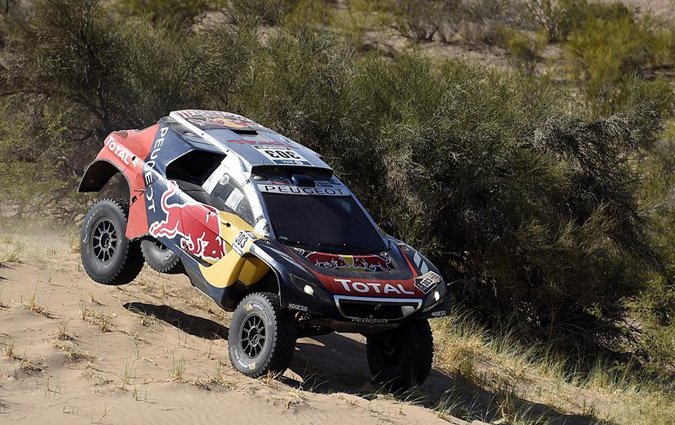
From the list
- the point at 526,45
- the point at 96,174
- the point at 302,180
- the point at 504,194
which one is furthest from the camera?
the point at 526,45

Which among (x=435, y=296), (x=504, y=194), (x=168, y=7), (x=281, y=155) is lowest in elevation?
(x=504, y=194)

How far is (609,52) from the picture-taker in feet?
104

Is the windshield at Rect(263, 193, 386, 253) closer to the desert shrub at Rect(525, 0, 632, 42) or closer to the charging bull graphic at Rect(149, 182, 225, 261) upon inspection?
the charging bull graphic at Rect(149, 182, 225, 261)

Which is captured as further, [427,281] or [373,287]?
[427,281]

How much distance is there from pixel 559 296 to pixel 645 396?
10.2 feet

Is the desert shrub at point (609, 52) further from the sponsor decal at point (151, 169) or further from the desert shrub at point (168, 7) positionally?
the sponsor decal at point (151, 169)

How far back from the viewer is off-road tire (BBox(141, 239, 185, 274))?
880 centimetres

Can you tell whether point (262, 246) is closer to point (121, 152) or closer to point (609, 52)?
point (121, 152)

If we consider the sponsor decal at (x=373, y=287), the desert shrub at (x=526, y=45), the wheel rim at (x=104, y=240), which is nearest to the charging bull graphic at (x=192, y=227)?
the wheel rim at (x=104, y=240)

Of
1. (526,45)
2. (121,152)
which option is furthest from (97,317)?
(526,45)

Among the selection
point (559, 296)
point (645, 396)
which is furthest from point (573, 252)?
point (645, 396)

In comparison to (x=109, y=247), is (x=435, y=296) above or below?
above

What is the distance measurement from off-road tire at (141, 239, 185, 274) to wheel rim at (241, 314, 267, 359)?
1149 millimetres

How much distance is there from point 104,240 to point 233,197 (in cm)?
180
